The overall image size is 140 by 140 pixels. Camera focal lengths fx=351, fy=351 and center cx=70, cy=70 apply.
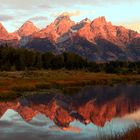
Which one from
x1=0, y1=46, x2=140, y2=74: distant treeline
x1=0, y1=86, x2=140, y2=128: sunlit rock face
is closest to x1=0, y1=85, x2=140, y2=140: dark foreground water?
x1=0, y1=86, x2=140, y2=128: sunlit rock face

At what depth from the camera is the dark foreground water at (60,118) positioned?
111ft

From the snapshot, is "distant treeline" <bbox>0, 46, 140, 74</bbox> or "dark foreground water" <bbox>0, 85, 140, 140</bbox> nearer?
"dark foreground water" <bbox>0, 85, 140, 140</bbox>

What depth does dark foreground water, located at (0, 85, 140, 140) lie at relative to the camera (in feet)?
111

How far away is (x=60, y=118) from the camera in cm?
4612

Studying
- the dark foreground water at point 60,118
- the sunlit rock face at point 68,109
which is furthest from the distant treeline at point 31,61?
the dark foreground water at point 60,118

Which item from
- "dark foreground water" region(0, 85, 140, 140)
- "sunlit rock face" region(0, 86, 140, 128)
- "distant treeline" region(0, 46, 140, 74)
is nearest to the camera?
"dark foreground water" region(0, 85, 140, 140)

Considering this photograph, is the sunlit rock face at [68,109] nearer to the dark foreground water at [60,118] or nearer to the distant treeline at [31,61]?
the dark foreground water at [60,118]

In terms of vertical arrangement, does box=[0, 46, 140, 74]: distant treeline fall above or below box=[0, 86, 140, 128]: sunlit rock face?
above

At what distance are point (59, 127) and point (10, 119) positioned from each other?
8.19 m

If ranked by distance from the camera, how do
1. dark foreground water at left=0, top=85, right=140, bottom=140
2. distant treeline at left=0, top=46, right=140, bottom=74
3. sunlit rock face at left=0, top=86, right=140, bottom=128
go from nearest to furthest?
dark foreground water at left=0, top=85, right=140, bottom=140 < sunlit rock face at left=0, top=86, right=140, bottom=128 < distant treeline at left=0, top=46, right=140, bottom=74

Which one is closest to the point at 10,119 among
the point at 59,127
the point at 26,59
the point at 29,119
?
the point at 29,119

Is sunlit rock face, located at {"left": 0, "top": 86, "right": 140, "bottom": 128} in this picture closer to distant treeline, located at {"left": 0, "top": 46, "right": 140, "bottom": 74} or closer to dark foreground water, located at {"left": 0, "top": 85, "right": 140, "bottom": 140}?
dark foreground water, located at {"left": 0, "top": 85, "right": 140, "bottom": 140}

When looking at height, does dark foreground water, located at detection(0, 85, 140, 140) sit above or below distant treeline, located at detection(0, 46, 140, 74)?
below

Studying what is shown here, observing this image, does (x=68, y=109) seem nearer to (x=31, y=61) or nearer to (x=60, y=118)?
(x=60, y=118)
